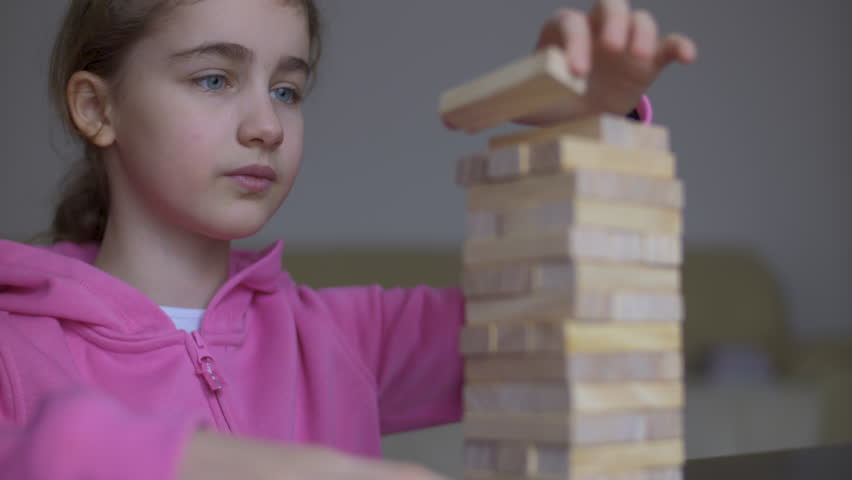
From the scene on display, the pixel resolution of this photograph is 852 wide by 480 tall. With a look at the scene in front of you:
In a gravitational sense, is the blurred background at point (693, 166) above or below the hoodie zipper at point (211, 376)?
above

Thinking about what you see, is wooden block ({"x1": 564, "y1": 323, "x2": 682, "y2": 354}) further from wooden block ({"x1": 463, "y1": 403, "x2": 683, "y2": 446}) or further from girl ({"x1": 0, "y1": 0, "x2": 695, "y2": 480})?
girl ({"x1": 0, "y1": 0, "x2": 695, "y2": 480})

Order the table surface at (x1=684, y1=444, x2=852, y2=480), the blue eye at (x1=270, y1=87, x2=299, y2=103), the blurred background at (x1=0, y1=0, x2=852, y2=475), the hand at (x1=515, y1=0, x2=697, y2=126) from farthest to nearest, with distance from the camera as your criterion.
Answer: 1. the blurred background at (x1=0, y1=0, x2=852, y2=475)
2. the blue eye at (x1=270, y1=87, x2=299, y2=103)
3. the table surface at (x1=684, y1=444, x2=852, y2=480)
4. the hand at (x1=515, y1=0, x2=697, y2=126)

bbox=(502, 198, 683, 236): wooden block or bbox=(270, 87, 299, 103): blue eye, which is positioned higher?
bbox=(270, 87, 299, 103): blue eye

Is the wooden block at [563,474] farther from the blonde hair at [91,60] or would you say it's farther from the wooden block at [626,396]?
the blonde hair at [91,60]

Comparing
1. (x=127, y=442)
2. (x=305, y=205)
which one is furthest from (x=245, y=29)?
(x=305, y=205)

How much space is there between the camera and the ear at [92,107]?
1.15 meters

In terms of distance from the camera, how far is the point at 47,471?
475 mm

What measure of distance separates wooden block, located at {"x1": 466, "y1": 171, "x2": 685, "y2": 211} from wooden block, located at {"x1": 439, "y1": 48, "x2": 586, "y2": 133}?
0.16 ft

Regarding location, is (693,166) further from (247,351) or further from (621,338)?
(621,338)

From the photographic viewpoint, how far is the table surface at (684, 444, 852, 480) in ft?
2.60

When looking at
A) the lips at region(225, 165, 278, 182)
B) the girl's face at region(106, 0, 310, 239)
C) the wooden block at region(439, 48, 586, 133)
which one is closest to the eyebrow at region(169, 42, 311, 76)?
the girl's face at region(106, 0, 310, 239)

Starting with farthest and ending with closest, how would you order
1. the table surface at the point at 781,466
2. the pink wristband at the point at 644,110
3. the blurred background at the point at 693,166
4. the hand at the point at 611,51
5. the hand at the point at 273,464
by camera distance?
the blurred background at the point at 693,166 → the pink wristband at the point at 644,110 → the table surface at the point at 781,466 → the hand at the point at 611,51 → the hand at the point at 273,464

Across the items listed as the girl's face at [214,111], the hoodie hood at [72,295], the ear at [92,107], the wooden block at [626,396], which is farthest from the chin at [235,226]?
the wooden block at [626,396]

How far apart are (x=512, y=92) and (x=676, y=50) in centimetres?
19
